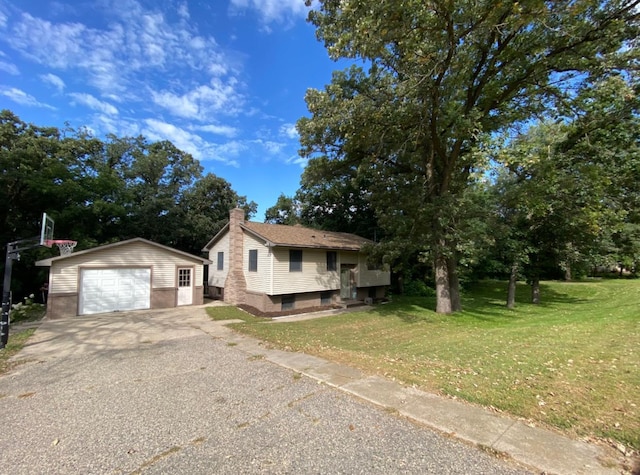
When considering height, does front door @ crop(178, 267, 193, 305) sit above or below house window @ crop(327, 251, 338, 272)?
below

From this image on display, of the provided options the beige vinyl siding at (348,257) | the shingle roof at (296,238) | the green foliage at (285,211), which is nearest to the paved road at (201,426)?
the shingle roof at (296,238)

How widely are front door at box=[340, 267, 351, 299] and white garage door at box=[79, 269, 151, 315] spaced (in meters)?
10.0

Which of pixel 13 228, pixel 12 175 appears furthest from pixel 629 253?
pixel 13 228

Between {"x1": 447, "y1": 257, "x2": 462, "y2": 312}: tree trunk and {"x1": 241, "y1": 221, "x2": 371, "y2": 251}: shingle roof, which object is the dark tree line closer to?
{"x1": 241, "y1": 221, "x2": 371, "y2": 251}: shingle roof

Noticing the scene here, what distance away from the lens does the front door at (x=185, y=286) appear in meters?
15.3

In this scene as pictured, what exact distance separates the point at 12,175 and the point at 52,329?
44.3 ft

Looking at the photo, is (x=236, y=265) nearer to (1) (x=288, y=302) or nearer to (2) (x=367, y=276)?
(1) (x=288, y=302)

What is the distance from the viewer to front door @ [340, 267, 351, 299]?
17.5 m

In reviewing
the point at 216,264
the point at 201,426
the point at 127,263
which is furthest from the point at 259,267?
the point at 201,426

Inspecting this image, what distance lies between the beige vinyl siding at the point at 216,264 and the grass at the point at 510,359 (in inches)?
249

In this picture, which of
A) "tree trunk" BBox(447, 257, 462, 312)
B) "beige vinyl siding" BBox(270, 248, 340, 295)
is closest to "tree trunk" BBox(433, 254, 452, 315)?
"tree trunk" BBox(447, 257, 462, 312)

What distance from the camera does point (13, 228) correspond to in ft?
63.0

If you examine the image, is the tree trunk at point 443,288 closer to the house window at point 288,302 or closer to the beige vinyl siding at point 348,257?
the beige vinyl siding at point 348,257

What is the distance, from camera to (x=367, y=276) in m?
18.3
